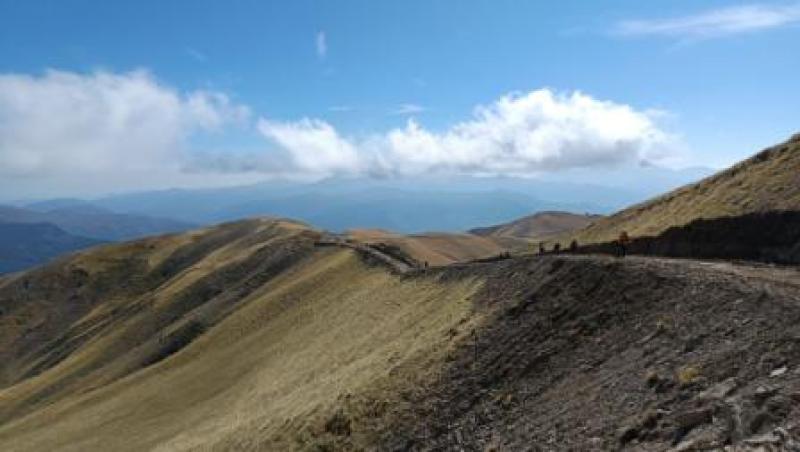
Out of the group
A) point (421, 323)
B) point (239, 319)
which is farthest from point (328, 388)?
point (239, 319)

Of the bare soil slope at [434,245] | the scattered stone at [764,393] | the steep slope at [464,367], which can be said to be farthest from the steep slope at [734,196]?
the bare soil slope at [434,245]

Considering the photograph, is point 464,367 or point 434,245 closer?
point 464,367

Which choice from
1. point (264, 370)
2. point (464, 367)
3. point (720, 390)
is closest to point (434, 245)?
point (264, 370)

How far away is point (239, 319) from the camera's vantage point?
81812mm

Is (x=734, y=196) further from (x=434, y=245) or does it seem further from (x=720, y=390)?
(x=434, y=245)

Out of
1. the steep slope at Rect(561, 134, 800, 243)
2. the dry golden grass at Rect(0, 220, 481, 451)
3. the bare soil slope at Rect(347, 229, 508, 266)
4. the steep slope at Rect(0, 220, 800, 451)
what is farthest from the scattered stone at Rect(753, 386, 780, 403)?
the bare soil slope at Rect(347, 229, 508, 266)

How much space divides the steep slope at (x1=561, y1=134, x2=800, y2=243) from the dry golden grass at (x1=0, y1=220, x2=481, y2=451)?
1354 cm

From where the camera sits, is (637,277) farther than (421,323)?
No

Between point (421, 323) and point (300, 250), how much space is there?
223ft

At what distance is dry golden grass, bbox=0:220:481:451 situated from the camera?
39.0m

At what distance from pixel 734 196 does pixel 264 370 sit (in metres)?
34.2

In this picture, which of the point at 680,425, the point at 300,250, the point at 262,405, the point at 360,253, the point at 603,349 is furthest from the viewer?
the point at 300,250

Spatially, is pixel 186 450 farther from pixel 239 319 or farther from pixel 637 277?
pixel 239 319

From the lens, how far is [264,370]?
57.6 m
